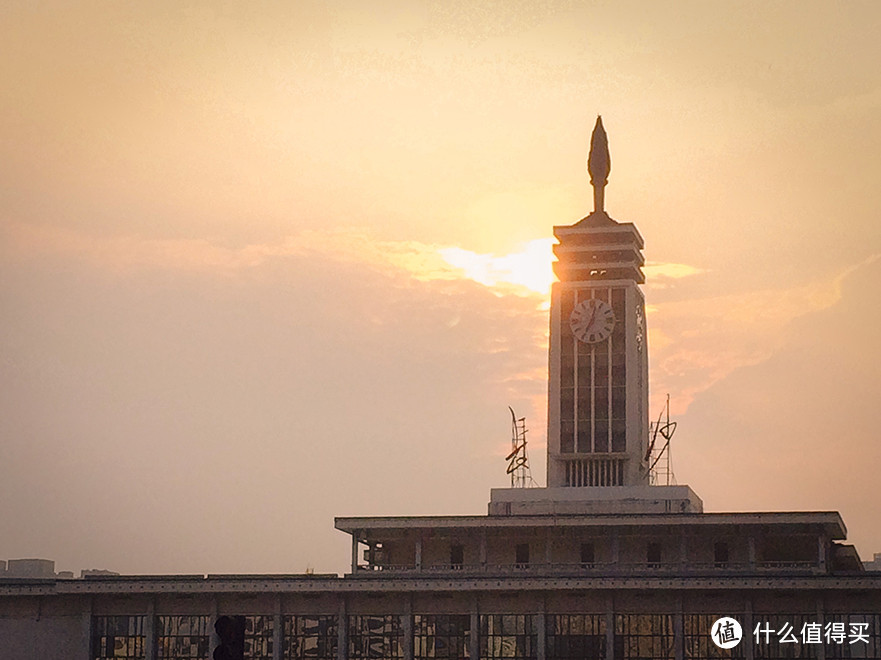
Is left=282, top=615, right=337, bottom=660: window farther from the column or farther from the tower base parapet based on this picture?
the tower base parapet

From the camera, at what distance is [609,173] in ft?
468

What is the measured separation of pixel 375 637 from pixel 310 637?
468 cm

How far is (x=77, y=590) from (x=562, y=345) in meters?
47.5

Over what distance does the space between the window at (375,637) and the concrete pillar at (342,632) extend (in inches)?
14.7

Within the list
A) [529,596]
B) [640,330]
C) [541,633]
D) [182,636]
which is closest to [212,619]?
[182,636]

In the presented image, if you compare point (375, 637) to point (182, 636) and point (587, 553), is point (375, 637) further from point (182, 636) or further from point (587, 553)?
point (587, 553)

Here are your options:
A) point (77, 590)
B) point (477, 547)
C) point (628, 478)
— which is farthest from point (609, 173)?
point (77, 590)

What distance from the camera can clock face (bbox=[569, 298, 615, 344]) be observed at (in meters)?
134

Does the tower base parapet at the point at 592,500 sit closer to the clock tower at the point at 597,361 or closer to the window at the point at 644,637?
the clock tower at the point at 597,361

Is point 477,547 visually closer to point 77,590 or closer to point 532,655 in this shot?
point 532,655

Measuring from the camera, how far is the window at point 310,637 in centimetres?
10950

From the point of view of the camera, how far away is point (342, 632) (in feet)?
358

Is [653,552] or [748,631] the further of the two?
[653,552]

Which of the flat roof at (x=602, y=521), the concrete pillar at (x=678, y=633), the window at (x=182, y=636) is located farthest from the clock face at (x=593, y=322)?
the window at (x=182, y=636)
